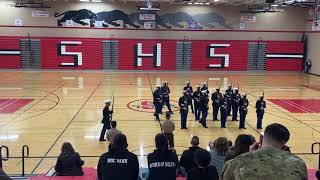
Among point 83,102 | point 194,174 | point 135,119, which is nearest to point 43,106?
point 83,102

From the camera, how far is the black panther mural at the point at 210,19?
3155 centimetres

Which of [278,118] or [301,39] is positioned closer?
[278,118]

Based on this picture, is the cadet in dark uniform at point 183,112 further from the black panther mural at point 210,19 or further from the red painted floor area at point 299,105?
the black panther mural at point 210,19

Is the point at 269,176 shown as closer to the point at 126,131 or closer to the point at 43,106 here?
the point at 126,131

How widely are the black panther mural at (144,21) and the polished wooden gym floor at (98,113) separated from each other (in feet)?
15.7

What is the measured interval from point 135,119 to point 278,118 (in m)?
6.18

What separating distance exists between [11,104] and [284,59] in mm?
24520

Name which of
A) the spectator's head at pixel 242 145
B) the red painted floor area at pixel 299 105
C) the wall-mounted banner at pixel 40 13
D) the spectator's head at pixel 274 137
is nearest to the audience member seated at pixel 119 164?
the spectator's head at pixel 242 145

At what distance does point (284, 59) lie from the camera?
32.8 m

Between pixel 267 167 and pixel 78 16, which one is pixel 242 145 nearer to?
pixel 267 167

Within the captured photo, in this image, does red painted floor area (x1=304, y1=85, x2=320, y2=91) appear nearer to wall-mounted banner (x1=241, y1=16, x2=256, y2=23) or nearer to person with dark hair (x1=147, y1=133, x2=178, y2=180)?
wall-mounted banner (x1=241, y1=16, x2=256, y2=23)

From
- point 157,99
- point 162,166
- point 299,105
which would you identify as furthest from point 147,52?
point 162,166

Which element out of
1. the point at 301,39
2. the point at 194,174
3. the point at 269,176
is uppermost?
the point at 301,39

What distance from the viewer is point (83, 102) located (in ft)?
59.6
